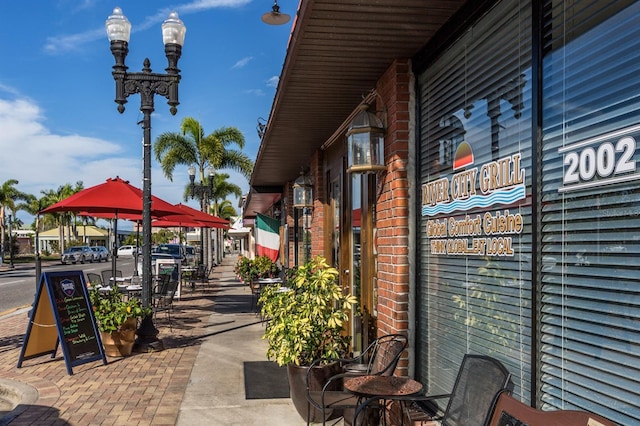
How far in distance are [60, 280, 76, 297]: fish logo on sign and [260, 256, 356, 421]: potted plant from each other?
3.07m

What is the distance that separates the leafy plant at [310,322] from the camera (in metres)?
5.02

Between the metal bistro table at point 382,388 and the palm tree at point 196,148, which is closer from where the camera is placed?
the metal bistro table at point 382,388

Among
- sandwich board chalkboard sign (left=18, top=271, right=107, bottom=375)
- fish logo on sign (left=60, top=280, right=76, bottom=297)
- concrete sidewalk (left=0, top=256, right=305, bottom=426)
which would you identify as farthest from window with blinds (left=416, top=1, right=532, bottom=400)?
fish logo on sign (left=60, top=280, right=76, bottom=297)

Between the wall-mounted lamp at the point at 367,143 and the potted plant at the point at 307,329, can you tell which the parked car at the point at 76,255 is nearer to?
the potted plant at the point at 307,329

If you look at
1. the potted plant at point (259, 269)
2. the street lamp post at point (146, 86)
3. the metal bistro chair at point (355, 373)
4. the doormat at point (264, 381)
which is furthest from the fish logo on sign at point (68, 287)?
the potted plant at point (259, 269)

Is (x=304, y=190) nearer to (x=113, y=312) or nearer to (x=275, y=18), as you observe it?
(x=275, y=18)

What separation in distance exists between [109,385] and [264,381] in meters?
1.65

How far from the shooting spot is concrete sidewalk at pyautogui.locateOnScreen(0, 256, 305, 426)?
16.5 feet

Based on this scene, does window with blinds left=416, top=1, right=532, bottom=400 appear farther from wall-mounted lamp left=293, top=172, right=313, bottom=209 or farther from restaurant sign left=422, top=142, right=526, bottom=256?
wall-mounted lamp left=293, top=172, right=313, bottom=209

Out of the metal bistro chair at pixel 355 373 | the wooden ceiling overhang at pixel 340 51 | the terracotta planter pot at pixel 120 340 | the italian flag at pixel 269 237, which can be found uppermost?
the wooden ceiling overhang at pixel 340 51

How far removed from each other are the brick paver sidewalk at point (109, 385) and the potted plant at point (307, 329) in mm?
1095

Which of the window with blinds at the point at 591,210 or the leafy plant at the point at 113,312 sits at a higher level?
the window with blinds at the point at 591,210

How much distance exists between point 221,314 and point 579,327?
9.98 m

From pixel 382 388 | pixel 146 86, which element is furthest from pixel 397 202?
pixel 146 86
